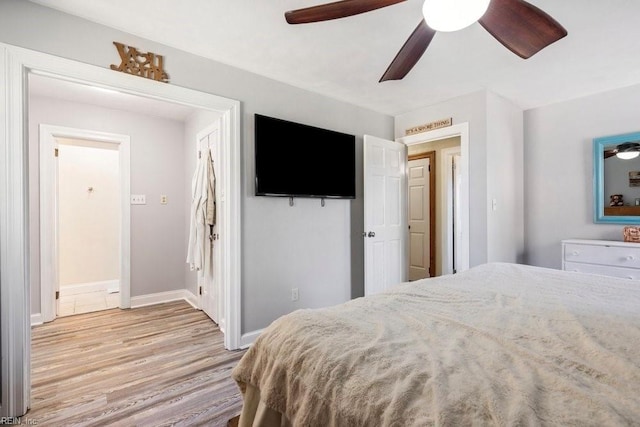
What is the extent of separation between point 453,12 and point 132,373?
111 inches

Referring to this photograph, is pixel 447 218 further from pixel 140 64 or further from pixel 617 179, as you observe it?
pixel 140 64

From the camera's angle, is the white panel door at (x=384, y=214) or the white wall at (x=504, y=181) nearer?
the white wall at (x=504, y=181)

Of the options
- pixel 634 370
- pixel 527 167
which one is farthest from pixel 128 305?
pixel 527 167

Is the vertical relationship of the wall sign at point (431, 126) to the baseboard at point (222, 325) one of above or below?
above

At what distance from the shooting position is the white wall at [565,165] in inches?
113

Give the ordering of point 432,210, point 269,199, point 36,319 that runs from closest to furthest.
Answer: point 269,199
point 36,319
point 432,210

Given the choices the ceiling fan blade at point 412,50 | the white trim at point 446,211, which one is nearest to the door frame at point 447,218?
the white trim at point 446,211

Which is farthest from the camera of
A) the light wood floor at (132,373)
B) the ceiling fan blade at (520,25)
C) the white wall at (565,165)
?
the white wall at (565,165)

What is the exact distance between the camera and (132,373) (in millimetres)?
2166

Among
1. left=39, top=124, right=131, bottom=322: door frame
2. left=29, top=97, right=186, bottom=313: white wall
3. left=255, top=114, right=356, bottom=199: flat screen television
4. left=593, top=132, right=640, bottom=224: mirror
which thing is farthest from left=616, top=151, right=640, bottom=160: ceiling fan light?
left=39, top=124, right=131, bottom=322: door frame

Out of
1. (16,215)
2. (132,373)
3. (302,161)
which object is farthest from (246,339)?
(16,215)

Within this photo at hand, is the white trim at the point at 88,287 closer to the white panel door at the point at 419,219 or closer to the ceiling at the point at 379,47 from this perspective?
the ceiling at the point at 379,47

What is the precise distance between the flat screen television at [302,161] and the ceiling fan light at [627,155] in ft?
8.03

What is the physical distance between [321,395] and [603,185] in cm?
350
